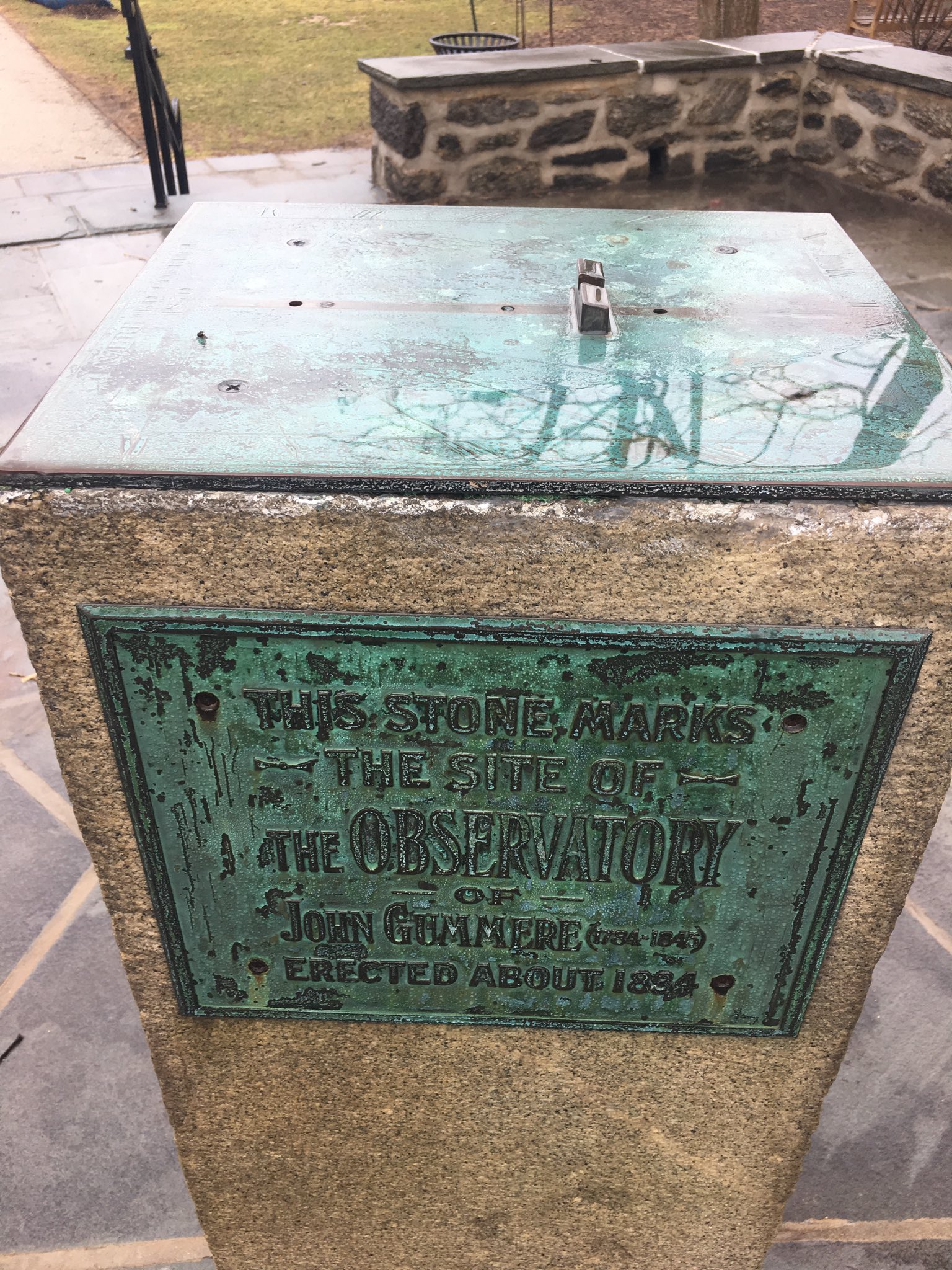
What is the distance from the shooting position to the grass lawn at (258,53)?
7910mm

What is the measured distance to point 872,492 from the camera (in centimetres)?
112

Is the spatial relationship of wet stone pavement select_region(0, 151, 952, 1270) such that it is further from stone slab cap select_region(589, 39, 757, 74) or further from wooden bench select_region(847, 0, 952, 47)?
wooden bench select_region(847, 0, 952, 47)

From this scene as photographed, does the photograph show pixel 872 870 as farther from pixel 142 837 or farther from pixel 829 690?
pixel 142 837

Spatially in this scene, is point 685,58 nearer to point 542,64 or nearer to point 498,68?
point 542,64

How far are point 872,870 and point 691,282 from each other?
0.87 metres

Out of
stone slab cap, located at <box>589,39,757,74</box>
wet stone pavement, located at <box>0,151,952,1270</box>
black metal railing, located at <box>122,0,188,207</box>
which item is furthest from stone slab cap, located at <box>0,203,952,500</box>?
black metal railing, located at <box>122,0,188,207</box>

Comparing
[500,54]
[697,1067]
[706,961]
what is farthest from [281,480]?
[500,54]

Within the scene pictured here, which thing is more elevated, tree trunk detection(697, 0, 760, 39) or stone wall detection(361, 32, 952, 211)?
Result: tree trunk detection(697, 0, 760, 39)

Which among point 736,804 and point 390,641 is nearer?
point 390,641

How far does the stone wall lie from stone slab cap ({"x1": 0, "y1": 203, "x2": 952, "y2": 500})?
3.86 m

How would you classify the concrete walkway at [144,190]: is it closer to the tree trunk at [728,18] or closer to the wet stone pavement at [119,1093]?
the tree trunk at [728,18]

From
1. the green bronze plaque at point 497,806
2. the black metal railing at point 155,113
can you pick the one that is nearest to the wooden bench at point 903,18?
the black metal railing at point 155,113

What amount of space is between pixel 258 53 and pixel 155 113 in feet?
16.1

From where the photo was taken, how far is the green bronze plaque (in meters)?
1.22
